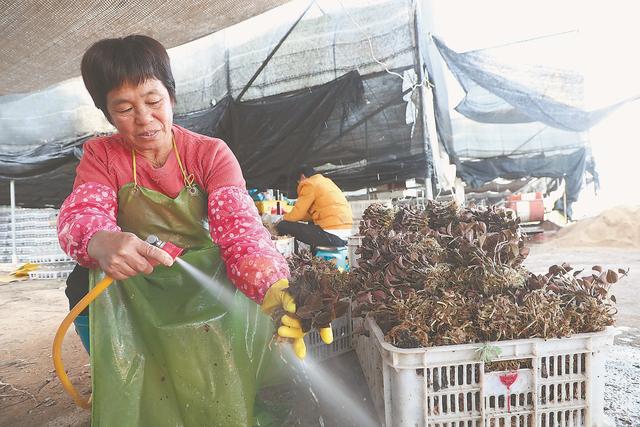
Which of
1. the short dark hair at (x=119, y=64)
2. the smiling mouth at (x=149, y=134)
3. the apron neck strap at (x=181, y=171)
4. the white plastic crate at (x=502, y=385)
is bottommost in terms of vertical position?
the white plastic crate at (x=502, y=385)

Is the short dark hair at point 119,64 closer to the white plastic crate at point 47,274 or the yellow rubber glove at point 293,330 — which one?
the yellow rubber glove at point 293,330

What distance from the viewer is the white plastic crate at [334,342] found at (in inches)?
85.9

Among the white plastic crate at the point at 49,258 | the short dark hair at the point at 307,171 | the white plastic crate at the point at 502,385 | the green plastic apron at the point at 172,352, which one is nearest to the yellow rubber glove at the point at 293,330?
the white plastic crate at the point at 502,385

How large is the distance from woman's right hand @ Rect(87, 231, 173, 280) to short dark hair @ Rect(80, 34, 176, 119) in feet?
2.09

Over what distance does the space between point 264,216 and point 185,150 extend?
153 inches

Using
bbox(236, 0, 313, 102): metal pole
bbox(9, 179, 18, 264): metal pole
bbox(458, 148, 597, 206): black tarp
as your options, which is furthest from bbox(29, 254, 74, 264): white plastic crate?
bbox(458, 148, 597, 206): black tarp

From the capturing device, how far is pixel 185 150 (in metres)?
1.74

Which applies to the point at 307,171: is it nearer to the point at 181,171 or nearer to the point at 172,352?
the point at 181,171

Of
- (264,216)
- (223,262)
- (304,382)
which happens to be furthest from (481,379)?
(264,216)

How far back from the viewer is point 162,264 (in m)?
1.41

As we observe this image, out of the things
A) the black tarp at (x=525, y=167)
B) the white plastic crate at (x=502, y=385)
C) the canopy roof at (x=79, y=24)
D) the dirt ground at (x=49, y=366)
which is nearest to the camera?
the white plastic crate at (x=502, y=385)

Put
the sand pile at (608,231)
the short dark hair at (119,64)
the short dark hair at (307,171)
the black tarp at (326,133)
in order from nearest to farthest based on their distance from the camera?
1. the short dark hair at (119,64)
2. the black tarp at (326,133)
3. the short dark hair at (307,171)
4. the sand pile at (608,231)

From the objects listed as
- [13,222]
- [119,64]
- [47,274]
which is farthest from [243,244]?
[13,222]

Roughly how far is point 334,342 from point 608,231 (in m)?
11.8
